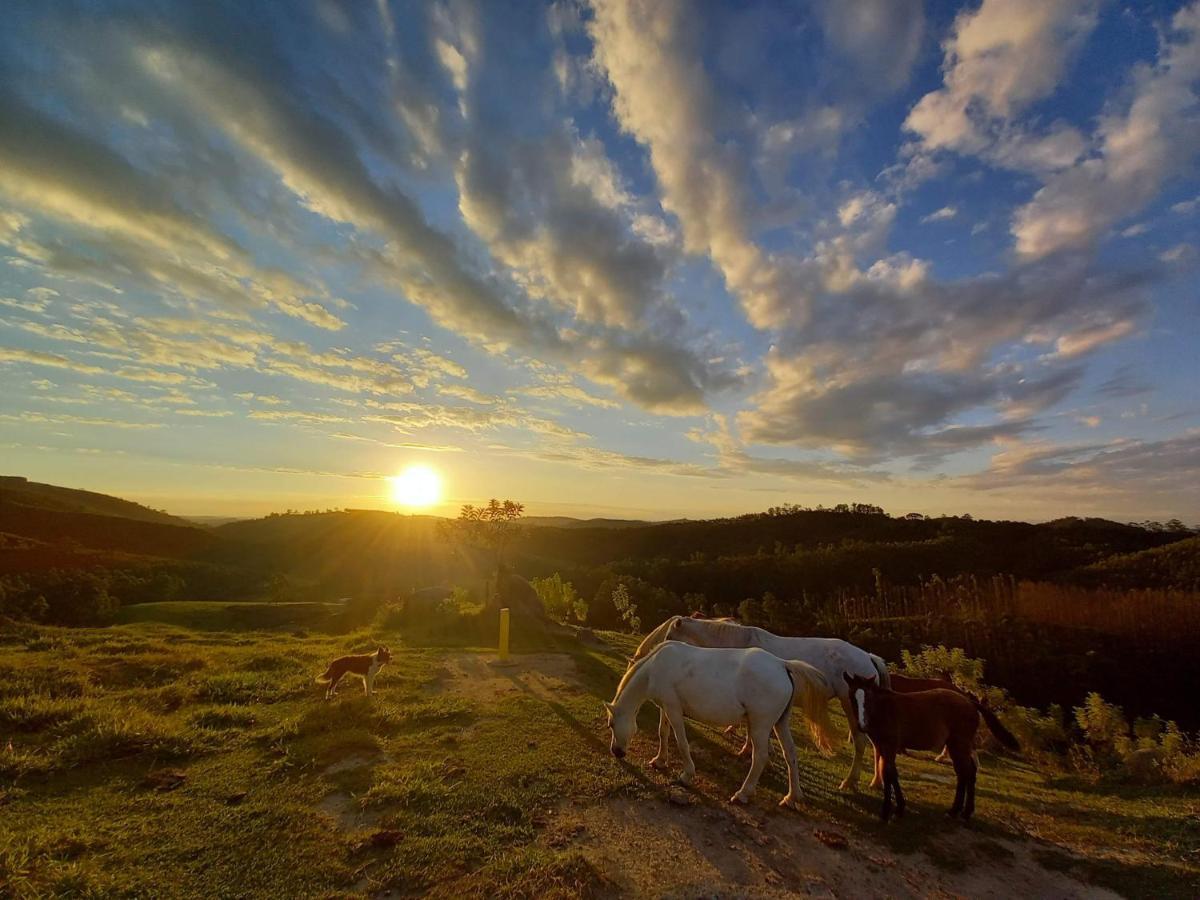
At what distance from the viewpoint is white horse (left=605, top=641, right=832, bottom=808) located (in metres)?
7.13

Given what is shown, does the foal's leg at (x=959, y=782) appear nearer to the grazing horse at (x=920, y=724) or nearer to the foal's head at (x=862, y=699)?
the grazing horse at (x=920, y=724)

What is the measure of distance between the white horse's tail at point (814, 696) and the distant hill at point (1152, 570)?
41.3m

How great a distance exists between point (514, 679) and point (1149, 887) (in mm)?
11179

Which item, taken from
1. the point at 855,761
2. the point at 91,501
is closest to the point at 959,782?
the point at 855,761

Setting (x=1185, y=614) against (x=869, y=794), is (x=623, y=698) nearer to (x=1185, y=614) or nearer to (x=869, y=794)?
(x=869, y=794)

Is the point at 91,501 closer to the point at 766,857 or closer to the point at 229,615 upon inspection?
the point at 229,615

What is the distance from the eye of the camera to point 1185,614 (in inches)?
998

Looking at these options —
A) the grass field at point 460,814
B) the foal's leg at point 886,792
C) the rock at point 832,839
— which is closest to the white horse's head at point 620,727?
the grass field at point 460,814

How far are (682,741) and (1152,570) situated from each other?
52.8 meters

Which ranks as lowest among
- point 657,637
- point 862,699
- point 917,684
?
point 917,684

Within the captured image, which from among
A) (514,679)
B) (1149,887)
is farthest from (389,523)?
(1149,887)

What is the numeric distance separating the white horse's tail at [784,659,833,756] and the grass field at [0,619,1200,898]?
73 centimetres

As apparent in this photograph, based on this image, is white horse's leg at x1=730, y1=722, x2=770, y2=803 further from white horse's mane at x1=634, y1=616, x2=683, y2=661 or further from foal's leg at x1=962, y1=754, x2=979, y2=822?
white horse's mane at x1=634, y1=616, x2=683, y2=661

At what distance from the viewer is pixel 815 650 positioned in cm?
952
